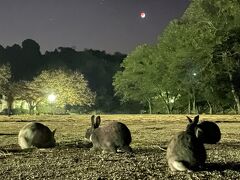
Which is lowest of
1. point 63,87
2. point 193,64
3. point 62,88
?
point 62,88

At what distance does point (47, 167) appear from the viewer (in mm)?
10641

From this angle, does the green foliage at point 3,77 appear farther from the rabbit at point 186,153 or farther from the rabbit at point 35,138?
the rabbit at point 186,153

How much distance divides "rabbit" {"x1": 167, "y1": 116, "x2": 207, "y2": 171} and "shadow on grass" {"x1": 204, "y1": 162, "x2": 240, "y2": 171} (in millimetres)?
390

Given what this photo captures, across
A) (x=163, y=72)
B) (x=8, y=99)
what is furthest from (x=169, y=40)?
(x=8, y=99)

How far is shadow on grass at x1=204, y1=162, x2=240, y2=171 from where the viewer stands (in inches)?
395

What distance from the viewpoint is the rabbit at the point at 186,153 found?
378 inches

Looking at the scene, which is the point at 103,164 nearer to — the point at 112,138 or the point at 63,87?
the point at 112,138

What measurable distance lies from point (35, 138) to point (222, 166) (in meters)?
6.53

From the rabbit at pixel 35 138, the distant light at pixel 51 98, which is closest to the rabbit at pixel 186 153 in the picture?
the rabbit at pixel 35 138

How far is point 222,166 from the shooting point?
1047 centimetres

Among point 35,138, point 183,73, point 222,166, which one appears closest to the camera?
point 222,166

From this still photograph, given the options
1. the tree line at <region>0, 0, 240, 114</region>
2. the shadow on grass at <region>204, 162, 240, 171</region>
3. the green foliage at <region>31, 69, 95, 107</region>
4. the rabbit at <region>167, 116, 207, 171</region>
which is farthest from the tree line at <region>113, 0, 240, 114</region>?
the rabbit at <region>167, 116, 207, 171</region>

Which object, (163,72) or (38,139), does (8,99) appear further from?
(38,139)

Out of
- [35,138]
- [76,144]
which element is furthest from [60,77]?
[35,138]
